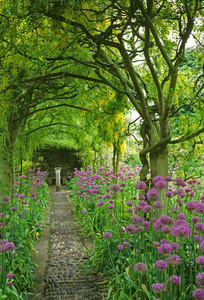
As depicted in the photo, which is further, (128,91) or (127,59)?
(128,91)

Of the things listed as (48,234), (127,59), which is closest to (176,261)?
(127,59)

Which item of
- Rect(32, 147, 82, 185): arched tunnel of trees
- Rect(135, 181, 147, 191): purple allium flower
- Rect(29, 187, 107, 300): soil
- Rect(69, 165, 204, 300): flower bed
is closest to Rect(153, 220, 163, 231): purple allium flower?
Rect(69, 165, 204, 300): flower bed

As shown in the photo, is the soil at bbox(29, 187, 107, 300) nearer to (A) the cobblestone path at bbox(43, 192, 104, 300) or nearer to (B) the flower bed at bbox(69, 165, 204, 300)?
(A) the cobblestone path at bbox(43, 192, 104, 300)

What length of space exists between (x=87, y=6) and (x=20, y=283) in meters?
2.79

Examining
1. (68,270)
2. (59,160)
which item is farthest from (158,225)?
(59,160)

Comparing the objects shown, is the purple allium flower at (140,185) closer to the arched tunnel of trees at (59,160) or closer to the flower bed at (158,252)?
the flower bed at (158,252)

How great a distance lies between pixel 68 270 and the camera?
3.45 m

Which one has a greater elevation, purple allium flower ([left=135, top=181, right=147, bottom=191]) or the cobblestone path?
purple allium flower ([left=135, top=181, right=147, bottom=191])

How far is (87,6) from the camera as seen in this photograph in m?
2.94

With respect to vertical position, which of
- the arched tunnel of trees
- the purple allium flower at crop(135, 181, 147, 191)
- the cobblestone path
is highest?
the arched tunnel of trees

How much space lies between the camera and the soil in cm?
286

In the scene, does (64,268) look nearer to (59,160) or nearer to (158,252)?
(158,252)

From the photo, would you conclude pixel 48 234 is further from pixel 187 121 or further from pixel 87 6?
pixel 87 6

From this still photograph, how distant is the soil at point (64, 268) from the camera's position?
2.86 metres
